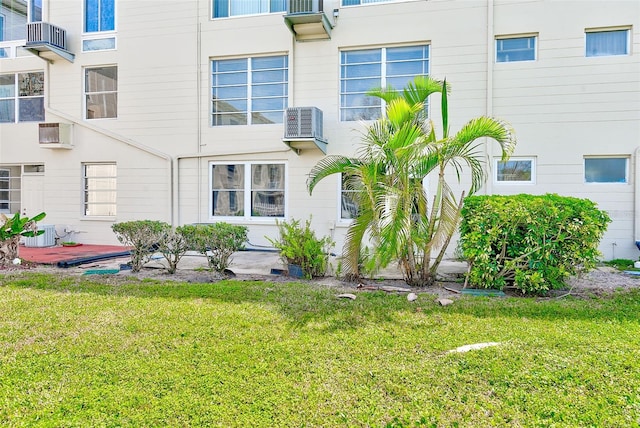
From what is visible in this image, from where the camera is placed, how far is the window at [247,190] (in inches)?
392

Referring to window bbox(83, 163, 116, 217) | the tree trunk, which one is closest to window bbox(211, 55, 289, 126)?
window bbox(83, 163, 116, 217)

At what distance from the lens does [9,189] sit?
1188 centimetres

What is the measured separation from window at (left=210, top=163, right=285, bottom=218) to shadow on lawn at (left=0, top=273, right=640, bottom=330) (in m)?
3.93

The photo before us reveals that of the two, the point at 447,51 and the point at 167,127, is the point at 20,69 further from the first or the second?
the point at 447,51

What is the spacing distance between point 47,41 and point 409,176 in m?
10.8

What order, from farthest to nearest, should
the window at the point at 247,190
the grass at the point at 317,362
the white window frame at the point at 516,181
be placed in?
the window at the point at 247,190
the white window frame at the point at 516,181
the grass at the point at 317,362

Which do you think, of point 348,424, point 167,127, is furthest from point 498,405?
point 167,127

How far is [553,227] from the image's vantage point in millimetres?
5277

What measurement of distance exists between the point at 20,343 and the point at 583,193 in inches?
386

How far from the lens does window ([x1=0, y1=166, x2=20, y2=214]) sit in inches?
466

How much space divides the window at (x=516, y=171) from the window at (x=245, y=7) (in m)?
6.55

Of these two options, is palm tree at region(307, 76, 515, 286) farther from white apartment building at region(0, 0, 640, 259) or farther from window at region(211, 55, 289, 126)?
window at region(211, 55, 289, 126)

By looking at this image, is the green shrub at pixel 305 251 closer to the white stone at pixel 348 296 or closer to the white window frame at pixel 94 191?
the white stone at pixel 348 296

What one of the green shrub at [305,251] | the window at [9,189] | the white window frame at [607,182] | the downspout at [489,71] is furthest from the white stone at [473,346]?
the window at [9,189]
